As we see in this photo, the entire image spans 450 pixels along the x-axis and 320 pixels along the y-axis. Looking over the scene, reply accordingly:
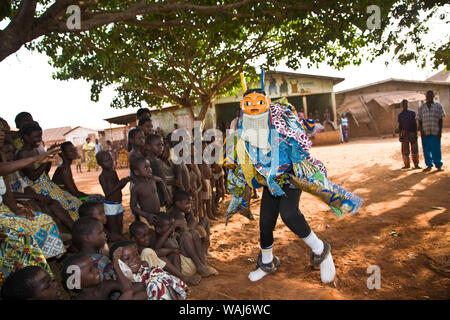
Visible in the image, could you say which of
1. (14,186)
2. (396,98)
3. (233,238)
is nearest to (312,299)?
(233,238)

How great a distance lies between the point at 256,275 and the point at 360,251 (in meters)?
1.42

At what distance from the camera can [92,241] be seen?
2.67m

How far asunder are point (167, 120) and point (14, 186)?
17.5 metres

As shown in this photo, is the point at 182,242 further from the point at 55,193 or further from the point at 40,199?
the point at 55,193

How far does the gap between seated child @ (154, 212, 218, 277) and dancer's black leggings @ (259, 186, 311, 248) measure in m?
0.70

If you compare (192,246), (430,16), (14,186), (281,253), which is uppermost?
(430,16)

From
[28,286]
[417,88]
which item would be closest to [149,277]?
[28,286]

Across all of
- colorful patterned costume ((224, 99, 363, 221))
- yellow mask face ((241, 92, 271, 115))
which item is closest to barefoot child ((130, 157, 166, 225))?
colorful patterned costume ((224, 99, 363, 221))

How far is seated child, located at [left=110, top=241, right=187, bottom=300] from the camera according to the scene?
2459mm

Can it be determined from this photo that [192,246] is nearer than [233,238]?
Yes

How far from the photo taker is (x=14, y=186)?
341 centimetres

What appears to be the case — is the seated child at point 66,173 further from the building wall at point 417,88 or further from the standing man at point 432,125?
the building wall at point 417,88

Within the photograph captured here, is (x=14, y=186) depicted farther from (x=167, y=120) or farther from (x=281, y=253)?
(x=167, y=120)
